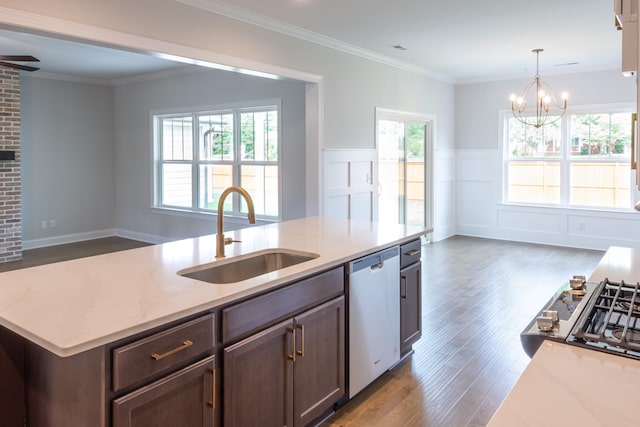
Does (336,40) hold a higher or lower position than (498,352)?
higher

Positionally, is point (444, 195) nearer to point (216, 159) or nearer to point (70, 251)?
point (216, 159)

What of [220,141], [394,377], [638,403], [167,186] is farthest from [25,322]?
[167,186]

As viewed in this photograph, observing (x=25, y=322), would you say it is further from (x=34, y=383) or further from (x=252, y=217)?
(x=252, y=217)

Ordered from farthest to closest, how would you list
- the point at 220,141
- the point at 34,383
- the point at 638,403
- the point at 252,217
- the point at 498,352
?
the point at 220,141 → the point at 498,352 → the point at 252,217 → the point at 34,383 → the point at 638,403

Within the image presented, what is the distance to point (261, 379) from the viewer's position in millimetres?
2002

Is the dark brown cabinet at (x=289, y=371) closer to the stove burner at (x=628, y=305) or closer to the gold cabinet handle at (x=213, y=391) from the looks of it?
the gold cabinet handle at (x=213, y=391)

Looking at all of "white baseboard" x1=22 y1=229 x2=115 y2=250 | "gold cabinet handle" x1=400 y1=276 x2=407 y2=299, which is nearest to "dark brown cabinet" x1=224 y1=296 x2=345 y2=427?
"gold cabinet handle" x1=400 y1=276 x2=407 y2=299

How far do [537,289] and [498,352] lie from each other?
1.89 metres

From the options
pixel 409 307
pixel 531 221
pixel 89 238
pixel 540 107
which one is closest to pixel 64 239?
pixel 89 238

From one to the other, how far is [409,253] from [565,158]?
5.34 meters

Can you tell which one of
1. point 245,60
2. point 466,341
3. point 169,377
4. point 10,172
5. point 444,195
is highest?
point 245,60

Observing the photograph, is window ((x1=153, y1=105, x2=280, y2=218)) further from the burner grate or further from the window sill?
the burner grate

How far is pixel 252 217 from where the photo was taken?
247 centimetres

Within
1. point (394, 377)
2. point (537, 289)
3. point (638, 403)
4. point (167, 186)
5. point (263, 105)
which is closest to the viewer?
point (638, 403)
